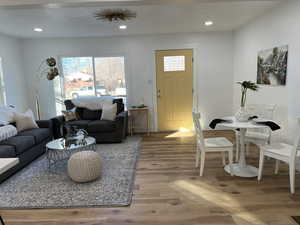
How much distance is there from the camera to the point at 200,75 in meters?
5.55

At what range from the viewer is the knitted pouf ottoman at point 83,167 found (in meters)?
2.86

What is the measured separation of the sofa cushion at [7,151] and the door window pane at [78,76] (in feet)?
8.86

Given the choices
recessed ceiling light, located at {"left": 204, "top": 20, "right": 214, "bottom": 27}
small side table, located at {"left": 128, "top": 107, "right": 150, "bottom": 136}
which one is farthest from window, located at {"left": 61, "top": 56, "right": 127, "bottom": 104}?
recessed ceiling light, located at {"left": 204, "top": 20, "right": 214, "bottom": 27}

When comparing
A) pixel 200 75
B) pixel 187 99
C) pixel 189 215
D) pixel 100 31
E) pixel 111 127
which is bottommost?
pixel 189 215

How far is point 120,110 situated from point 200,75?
217 cm

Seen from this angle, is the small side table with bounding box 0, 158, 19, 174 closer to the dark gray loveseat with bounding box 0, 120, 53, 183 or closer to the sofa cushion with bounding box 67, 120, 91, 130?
the dark gray loveseat with bounding box 0, 120, 53, 183

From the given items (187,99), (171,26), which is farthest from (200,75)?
(171,26)

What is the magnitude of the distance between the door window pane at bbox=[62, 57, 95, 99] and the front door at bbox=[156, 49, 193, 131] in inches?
67.8

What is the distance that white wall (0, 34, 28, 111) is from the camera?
16.2 ft

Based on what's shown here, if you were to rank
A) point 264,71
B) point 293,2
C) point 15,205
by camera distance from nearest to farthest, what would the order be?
point 15,205 → point 293,2 → point 264,71

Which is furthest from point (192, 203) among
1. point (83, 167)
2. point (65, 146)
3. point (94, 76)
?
point (94, 76)

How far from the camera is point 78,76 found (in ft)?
18.6

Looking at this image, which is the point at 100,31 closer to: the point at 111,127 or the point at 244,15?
the point at 111,127

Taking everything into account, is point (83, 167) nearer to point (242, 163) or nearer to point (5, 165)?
point (5, 165)
